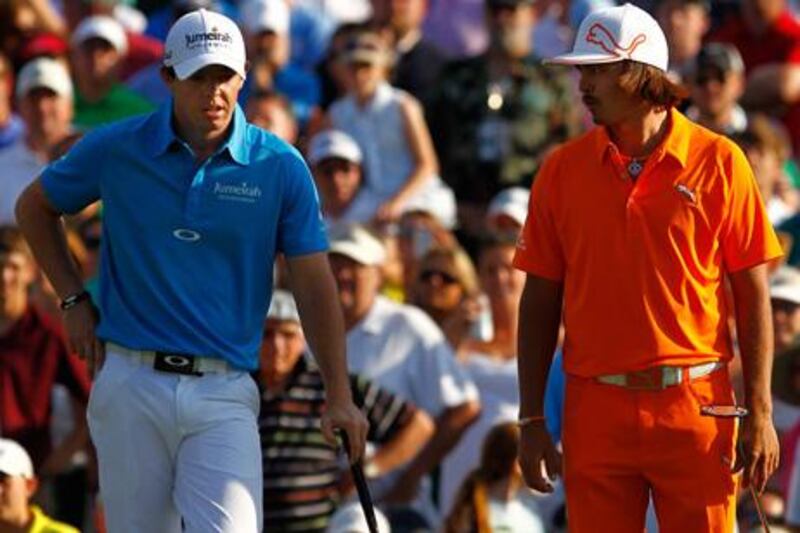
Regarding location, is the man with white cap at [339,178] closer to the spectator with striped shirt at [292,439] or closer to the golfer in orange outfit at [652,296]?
the spectator with striped shirt at [292,439]

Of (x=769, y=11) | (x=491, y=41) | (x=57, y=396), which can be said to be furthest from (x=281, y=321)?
(x=769, y=11)

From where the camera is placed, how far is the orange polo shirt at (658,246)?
8.34 m

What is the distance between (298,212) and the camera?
8672 mm

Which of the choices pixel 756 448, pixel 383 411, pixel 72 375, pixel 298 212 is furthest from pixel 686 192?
pixel 72 375

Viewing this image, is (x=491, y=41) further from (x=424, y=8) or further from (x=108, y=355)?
(x=108, y=355)

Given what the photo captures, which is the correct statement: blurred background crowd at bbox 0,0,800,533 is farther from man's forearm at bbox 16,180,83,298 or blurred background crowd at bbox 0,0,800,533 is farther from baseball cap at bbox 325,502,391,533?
man's forearm at bbox 16,180,83,298

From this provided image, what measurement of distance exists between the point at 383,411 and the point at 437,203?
3.02 meters

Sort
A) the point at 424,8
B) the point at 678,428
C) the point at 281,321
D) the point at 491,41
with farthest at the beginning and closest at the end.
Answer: the point at 424,8 < the point at 491,41 < the point at 281,321 < the point at 678,428

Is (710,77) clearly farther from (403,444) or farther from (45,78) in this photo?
(45,78)

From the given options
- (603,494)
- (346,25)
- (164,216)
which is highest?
(346,25)

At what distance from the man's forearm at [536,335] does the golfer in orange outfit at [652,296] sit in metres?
0.12

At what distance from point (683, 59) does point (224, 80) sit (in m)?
7.78

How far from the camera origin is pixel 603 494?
8.43 meters

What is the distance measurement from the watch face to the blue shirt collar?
1.74 metres
